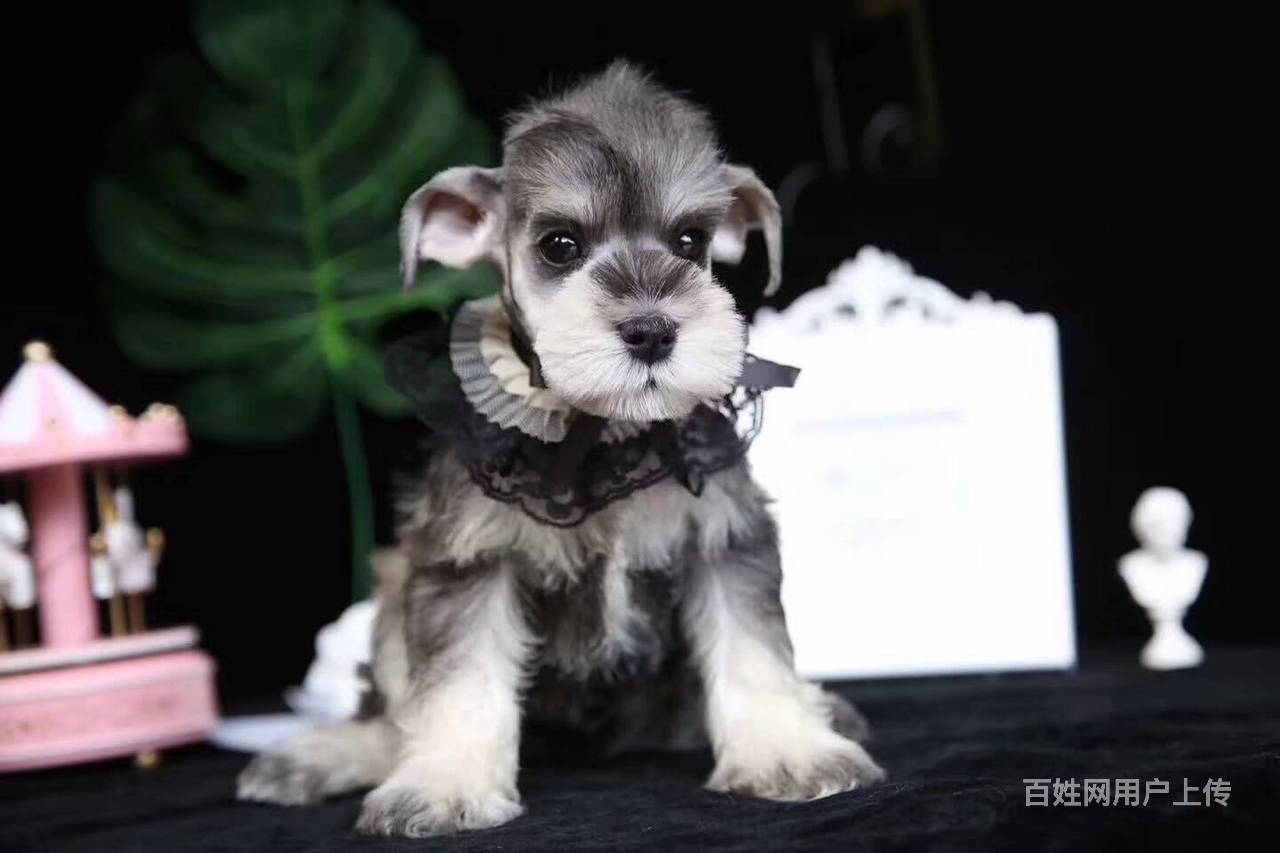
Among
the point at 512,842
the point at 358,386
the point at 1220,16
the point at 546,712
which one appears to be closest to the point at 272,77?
the point at 358,386

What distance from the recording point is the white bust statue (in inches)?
113

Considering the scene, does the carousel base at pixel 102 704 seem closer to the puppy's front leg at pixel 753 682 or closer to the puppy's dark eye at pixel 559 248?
the puppy's front leg at pixel 753 682

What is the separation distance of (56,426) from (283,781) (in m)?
0.84

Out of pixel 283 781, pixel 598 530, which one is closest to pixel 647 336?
pixel 598 530

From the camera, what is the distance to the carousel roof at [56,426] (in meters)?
2.55

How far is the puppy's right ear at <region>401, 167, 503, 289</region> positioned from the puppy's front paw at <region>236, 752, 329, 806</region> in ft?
2.56

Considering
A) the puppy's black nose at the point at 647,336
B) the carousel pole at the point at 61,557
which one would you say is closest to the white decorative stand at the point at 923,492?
the puppy's black nose at the point at 647,336

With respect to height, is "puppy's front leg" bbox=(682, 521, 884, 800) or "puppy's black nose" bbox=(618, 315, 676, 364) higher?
"puppy's black nose" bbox=(618, 315, 676, 364)

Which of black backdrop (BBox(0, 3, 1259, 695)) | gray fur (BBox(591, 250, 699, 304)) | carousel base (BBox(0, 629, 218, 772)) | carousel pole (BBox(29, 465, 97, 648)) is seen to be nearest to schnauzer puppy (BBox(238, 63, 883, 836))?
gray fur (BBox(591, 250, 699, 304))

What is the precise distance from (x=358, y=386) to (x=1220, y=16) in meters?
2.12

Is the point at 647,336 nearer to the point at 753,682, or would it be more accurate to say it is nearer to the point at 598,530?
the point at 598,530

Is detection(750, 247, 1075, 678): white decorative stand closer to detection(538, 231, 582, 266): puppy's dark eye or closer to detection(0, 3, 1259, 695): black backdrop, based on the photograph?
detection(0, 3, 1259, 695): black backdrop

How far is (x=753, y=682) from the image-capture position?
2.01 metres

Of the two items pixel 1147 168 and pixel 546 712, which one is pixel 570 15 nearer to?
pixel 1147 168
